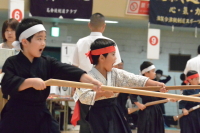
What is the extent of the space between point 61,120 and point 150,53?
9.08ft

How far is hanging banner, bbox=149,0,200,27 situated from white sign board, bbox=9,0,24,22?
14.2 feet

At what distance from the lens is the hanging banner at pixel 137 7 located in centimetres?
1037

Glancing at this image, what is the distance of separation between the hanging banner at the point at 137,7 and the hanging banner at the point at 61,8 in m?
1.11

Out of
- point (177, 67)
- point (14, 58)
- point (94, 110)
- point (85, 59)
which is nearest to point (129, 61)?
point (177, 67)

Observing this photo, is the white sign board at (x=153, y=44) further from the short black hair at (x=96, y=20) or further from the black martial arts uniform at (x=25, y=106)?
the black martial arts uniform at (x=25, y=106)

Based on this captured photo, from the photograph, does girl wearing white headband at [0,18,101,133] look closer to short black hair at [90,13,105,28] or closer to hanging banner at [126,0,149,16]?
short black hair at [90,13,105,28]

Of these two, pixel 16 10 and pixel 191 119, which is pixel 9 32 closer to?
pixel 16 10

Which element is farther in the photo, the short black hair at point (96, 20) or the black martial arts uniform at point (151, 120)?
the black martial arts uniform at point (151, 120)

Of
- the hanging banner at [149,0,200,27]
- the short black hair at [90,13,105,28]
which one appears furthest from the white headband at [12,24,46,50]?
the hanging banner at [149,0,200,27]

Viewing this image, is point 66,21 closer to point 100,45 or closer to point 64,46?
point 64,46

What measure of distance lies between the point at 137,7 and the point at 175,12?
99cm

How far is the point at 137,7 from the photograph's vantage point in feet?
34.3

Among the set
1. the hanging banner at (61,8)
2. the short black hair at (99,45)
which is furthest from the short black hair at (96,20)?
the hanging banner at (61,8)

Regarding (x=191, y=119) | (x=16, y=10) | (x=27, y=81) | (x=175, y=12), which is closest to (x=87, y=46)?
(x=27, y=81)
